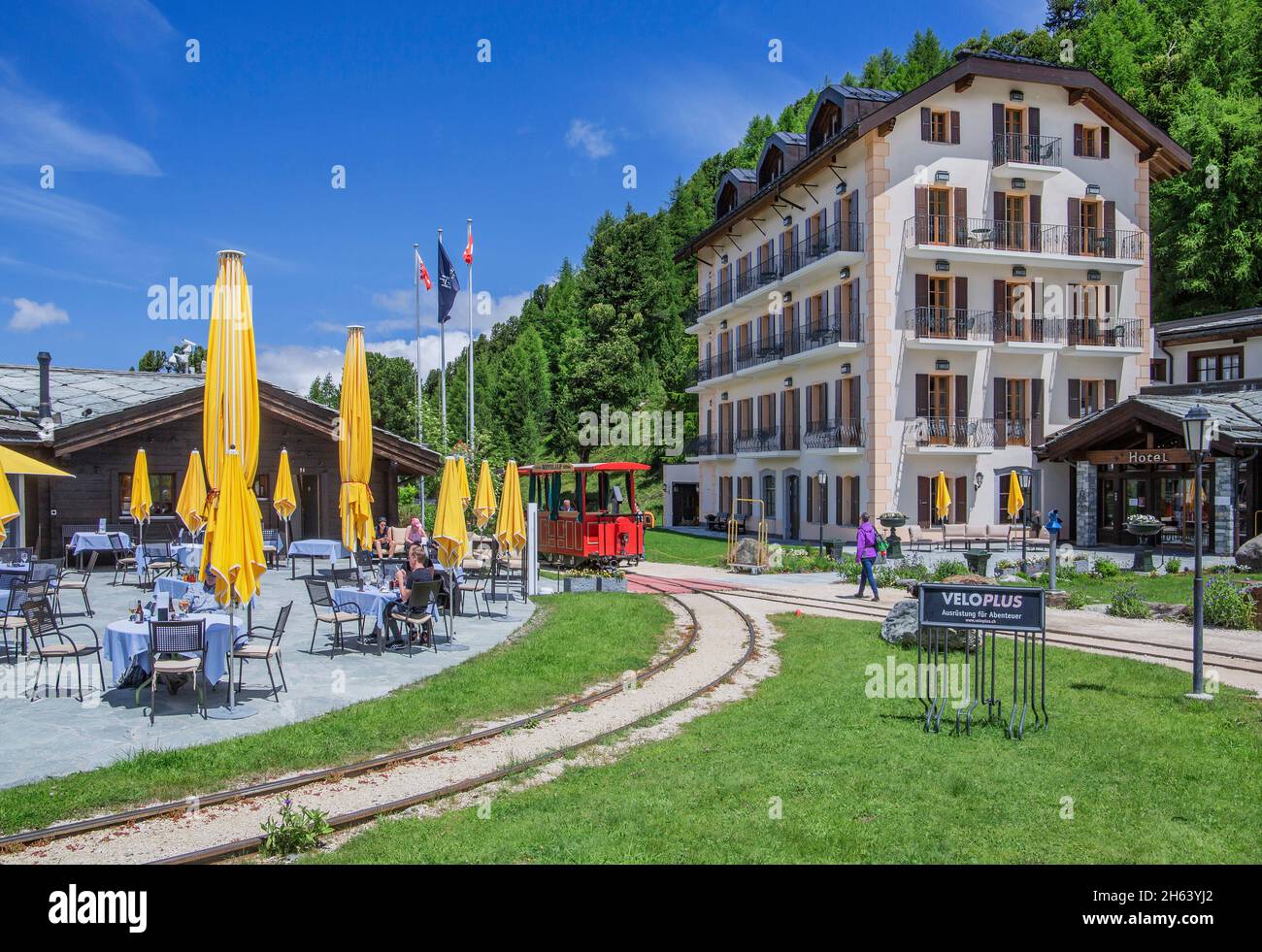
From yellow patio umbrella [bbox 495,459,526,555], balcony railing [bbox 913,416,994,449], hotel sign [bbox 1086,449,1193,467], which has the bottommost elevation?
yellow patio umbrella [bbox 495,459,526,555]

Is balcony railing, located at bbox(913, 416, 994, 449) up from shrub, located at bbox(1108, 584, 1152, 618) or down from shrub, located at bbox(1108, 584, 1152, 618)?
up

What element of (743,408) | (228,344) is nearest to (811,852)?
(228,344)

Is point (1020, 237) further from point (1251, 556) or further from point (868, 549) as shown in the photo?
point (868, 549)

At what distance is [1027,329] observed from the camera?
35.5 metres

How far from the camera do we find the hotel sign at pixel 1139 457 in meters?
28.2

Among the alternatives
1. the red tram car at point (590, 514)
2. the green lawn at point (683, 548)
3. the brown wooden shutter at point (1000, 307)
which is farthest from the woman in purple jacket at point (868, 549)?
the brown wooden shutter at point (1000, 307)

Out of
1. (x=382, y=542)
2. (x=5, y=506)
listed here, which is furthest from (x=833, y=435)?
(x=5, y=506)

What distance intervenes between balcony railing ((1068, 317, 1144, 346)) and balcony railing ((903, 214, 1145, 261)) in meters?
2.62

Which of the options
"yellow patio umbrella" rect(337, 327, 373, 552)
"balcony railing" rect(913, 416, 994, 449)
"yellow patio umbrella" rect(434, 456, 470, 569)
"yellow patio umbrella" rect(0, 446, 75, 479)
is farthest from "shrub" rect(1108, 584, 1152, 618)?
"yellow patio umbrella" rect(0, 446, 75, 479)

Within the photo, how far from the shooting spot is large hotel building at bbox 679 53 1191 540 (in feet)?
113

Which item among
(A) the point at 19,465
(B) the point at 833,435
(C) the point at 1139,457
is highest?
(B) the point at 833,435

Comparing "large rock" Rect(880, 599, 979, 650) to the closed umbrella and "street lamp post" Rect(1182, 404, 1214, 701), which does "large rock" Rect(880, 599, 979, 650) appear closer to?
"street lamp post" Rect(1182, 404, 1214, 701)

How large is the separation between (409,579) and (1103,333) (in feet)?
108
